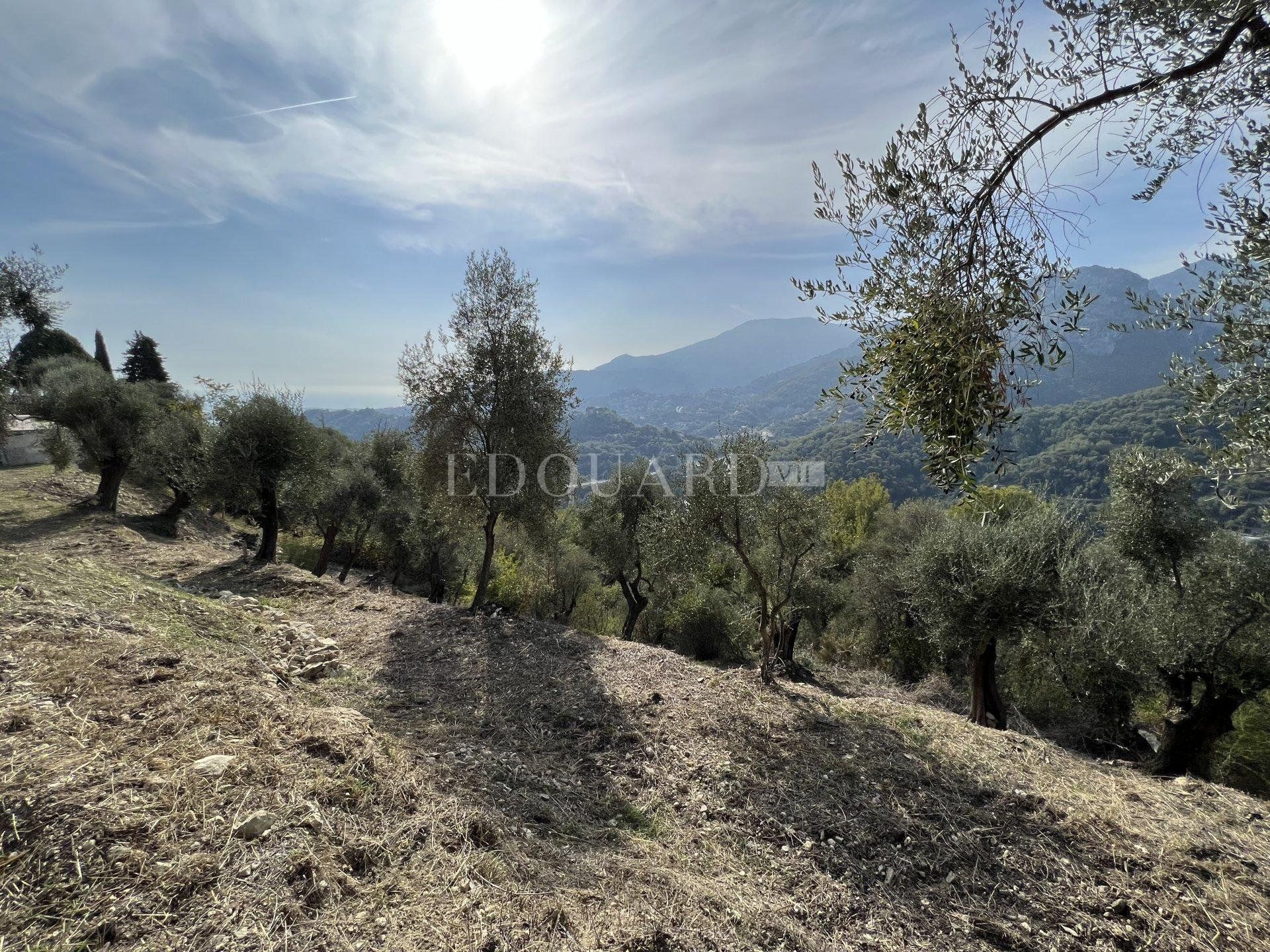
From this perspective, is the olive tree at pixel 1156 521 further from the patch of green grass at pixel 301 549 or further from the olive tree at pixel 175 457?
the patch of green grass at pixel 301 549

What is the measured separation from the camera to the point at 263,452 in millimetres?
17453

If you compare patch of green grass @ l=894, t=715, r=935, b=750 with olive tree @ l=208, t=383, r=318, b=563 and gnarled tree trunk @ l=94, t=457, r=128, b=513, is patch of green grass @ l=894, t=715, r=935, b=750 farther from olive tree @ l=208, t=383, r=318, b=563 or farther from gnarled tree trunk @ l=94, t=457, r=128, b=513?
gnarled tree trunk @ l=94, t=457, r=128, b=513

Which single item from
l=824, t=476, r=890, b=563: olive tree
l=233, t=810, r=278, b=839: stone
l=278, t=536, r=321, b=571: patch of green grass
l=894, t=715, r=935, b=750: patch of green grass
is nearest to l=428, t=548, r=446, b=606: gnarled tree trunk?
l=278, t=536, r=321, b=571: patch of green grass

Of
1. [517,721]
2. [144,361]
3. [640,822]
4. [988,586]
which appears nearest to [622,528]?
[988,586]

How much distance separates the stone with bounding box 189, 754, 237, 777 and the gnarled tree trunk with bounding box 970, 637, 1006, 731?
14.3m

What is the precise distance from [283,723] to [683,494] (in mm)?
9565

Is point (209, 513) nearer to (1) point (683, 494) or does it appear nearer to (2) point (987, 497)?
(1) point (683, 494)

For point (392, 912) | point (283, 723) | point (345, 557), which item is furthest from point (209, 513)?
point (392, 912)

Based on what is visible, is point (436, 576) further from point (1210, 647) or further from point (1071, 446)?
point (1071, 446)

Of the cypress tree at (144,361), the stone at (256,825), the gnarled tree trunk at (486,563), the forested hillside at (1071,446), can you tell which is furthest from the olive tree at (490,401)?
the cypress tree at (144,361)

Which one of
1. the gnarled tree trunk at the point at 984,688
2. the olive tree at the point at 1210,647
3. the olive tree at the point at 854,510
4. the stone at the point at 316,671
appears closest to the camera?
the stone at the point at 316,671

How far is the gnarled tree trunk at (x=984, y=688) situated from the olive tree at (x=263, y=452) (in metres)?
20.8

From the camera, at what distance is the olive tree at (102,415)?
19734mm

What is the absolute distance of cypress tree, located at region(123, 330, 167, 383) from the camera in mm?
45344
